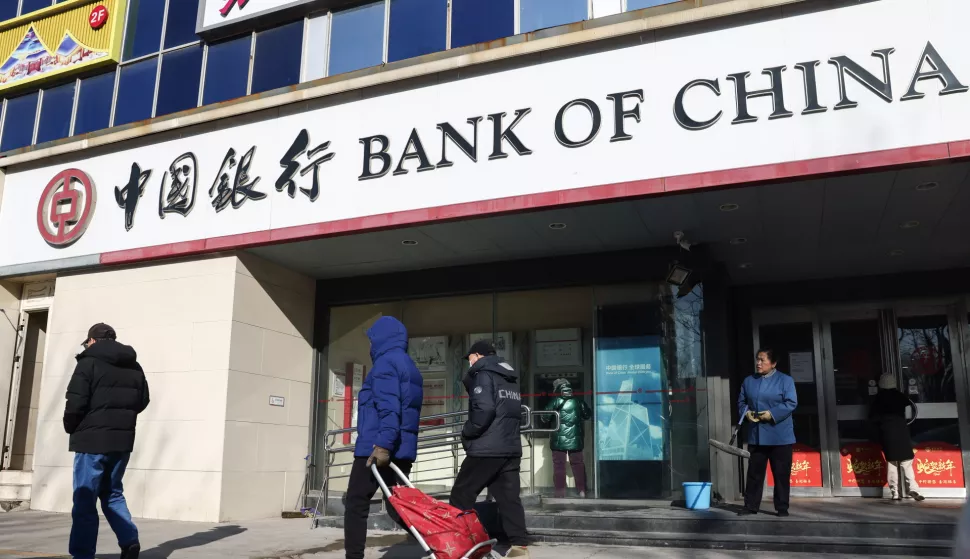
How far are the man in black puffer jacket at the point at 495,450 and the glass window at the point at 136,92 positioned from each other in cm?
805

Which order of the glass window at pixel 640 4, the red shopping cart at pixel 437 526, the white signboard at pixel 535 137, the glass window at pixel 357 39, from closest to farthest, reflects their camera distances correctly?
Result: the red shopping cart at pixel 437 526, the white signboard at pixel 535 137, the glass window at pixel 640 4, the glass window at pixel 357 39

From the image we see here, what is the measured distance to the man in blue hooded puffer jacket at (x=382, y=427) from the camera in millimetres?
5000

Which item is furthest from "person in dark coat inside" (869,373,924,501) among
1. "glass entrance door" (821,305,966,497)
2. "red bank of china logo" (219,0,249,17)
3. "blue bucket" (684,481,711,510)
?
"red bank of china logo" (219,0,249,17)

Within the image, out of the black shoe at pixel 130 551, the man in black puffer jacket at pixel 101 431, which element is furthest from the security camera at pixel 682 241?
the black shoe at pixel 130 551

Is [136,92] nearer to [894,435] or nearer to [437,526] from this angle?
[437,526]

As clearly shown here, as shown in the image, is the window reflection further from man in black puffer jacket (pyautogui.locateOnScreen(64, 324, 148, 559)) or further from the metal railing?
man in black puffer jacket (pyautogui.locateOnScreen(64, 324, 148, 559))

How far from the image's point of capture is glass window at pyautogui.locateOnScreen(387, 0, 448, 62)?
31.6ft

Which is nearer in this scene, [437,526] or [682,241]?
[437,526]

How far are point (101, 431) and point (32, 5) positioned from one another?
11.3 m

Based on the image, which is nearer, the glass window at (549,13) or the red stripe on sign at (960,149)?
the red stripe on sign at (960,149)

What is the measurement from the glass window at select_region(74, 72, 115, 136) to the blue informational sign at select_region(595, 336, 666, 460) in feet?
26.7

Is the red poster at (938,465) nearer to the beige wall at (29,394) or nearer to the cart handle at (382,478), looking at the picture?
the cart handle at (382,478)

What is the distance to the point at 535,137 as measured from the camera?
28.0ft

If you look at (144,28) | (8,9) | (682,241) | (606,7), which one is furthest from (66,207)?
(682,241)
